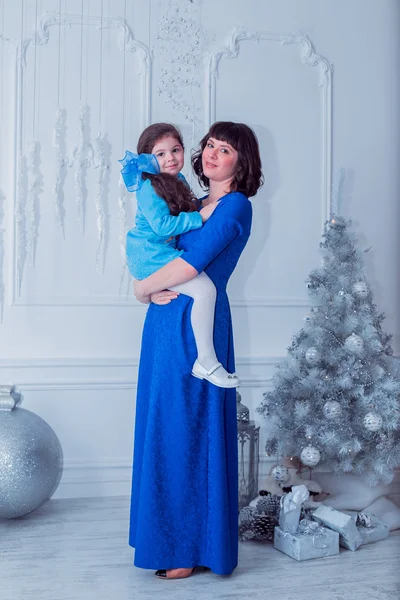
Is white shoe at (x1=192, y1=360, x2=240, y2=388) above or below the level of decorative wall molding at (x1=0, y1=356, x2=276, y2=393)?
above

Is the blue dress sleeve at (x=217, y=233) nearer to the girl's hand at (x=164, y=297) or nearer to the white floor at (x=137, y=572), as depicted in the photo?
the girl's hand at (x=164, y=297)

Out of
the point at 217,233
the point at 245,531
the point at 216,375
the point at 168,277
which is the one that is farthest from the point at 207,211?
the point at 245,531

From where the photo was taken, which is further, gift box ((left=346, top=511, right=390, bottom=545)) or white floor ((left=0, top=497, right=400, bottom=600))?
gift box ((left=346, top=511, right=390, bottom=545))

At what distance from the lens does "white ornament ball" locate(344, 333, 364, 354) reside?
311 cm

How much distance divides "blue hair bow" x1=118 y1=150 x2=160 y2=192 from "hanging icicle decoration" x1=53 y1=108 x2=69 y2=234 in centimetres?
115

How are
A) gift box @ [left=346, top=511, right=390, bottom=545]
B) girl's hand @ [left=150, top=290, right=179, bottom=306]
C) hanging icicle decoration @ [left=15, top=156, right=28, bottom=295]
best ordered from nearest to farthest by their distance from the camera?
1. girl's hand @ [left=150, top=290, right=179, bottom=306]
2. gift box @ [left=346, top=511, right=390, bottom=545]
3. hanging icicle decoration @ [left=15, top=156, right=28, bottom=295]

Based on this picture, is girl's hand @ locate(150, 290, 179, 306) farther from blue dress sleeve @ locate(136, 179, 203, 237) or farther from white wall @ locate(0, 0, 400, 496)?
white wall @ locate(0, 0, 400, 496)

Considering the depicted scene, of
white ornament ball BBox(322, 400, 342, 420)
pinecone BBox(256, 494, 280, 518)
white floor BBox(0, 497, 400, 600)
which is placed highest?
white ornament ball BBox(322, 400, 342, 420)

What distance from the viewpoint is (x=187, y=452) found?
2.33m

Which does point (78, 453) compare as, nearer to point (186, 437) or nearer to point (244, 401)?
point (244, 401)

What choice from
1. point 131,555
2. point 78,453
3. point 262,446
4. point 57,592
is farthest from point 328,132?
point 57,592

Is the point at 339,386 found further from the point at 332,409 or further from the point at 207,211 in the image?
the point at 207,211

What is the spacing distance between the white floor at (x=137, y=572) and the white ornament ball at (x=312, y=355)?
779mm

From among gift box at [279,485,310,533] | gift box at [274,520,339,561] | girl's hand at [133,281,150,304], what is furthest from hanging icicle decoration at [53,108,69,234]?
gift box at [274,520,339,561]
